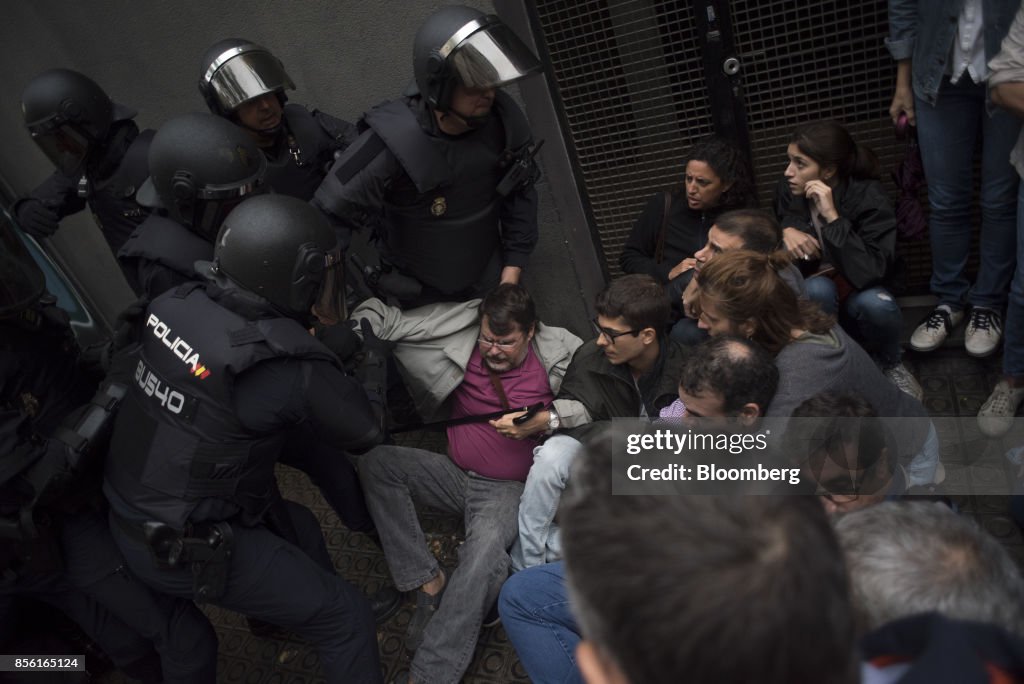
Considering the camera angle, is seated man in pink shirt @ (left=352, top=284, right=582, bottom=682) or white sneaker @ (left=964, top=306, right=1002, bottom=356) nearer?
seated man in pink shirt @ (left=352, top=284, right=582, bottom=682)

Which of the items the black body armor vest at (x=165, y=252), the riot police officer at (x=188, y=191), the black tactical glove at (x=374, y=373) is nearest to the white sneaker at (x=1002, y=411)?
the black tactical glove at (x=374, y=373)

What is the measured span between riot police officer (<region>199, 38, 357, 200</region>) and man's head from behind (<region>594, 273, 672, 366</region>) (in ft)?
4.71

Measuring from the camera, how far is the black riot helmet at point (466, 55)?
8.83 ft

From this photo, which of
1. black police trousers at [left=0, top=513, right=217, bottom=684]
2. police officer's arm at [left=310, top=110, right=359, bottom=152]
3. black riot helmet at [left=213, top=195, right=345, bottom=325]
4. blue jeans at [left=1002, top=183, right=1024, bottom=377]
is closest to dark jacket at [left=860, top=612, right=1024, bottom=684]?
black riot helmet at [left=213, top=195, right=345, bottom=325]

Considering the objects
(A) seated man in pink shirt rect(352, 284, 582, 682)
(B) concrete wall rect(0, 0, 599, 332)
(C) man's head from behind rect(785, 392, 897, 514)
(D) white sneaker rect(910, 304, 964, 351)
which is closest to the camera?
(C) man's head from behind rect(785, 392, 897, 514)

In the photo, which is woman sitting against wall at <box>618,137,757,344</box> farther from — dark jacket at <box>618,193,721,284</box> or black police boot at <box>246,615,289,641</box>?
black police boot at <box>246,615,289,641</box>

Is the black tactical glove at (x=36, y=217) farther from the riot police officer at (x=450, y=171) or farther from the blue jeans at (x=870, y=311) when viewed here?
the blue jeans at (x=870, y=311)

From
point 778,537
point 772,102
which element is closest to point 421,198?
point 772,102

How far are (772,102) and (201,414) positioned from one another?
2.67m

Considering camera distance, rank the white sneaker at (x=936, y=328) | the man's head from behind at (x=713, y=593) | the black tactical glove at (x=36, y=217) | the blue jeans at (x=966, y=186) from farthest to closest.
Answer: the black tactical glove at (x=36, y=217)
the white sneaker at (x=936, y=328)
the blue jeans at (x=966, y=186)
the man's head from behind at (x=713, y=593)

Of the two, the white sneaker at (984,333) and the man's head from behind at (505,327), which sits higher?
the man's head from behind at (505,327)

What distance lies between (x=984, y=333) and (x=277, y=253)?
280 cm

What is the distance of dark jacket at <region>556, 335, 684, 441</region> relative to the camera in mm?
2717

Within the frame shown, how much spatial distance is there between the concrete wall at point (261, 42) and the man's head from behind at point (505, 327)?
0.92 m
